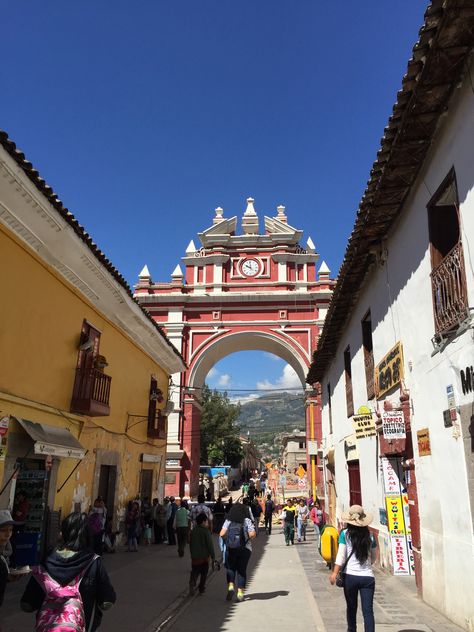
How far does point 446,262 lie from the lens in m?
5.72

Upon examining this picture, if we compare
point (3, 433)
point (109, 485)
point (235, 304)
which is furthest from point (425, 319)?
point (235, 304)

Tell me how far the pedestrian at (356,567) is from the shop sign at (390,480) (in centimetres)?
405

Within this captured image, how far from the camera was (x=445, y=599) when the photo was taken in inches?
232

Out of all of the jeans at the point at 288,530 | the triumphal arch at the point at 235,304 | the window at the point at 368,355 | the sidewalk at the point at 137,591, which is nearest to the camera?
the sidewalk at the point at 137,591

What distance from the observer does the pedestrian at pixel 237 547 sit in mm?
7395

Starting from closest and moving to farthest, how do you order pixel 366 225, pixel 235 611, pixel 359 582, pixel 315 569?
pixel 359 582 → pixel 235 611 → pixel 366 225 → pixel 315 569

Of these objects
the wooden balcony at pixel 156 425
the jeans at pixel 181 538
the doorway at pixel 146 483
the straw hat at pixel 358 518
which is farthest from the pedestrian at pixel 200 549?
the wooden balcony at pixel 156 425

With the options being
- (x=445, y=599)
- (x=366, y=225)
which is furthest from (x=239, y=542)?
(x=366, y=225)

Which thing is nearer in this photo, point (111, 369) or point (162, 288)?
point (111, 369)

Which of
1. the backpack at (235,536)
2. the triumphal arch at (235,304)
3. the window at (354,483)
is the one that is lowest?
the backpack at (235,536)

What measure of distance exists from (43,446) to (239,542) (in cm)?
335

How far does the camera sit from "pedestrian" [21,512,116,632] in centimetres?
313

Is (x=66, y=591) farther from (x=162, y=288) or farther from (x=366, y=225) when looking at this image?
(x=162, y=288)

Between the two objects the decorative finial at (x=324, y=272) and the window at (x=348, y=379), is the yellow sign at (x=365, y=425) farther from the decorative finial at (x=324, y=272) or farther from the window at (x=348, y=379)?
the decorative finial at (x=324, y=272)
